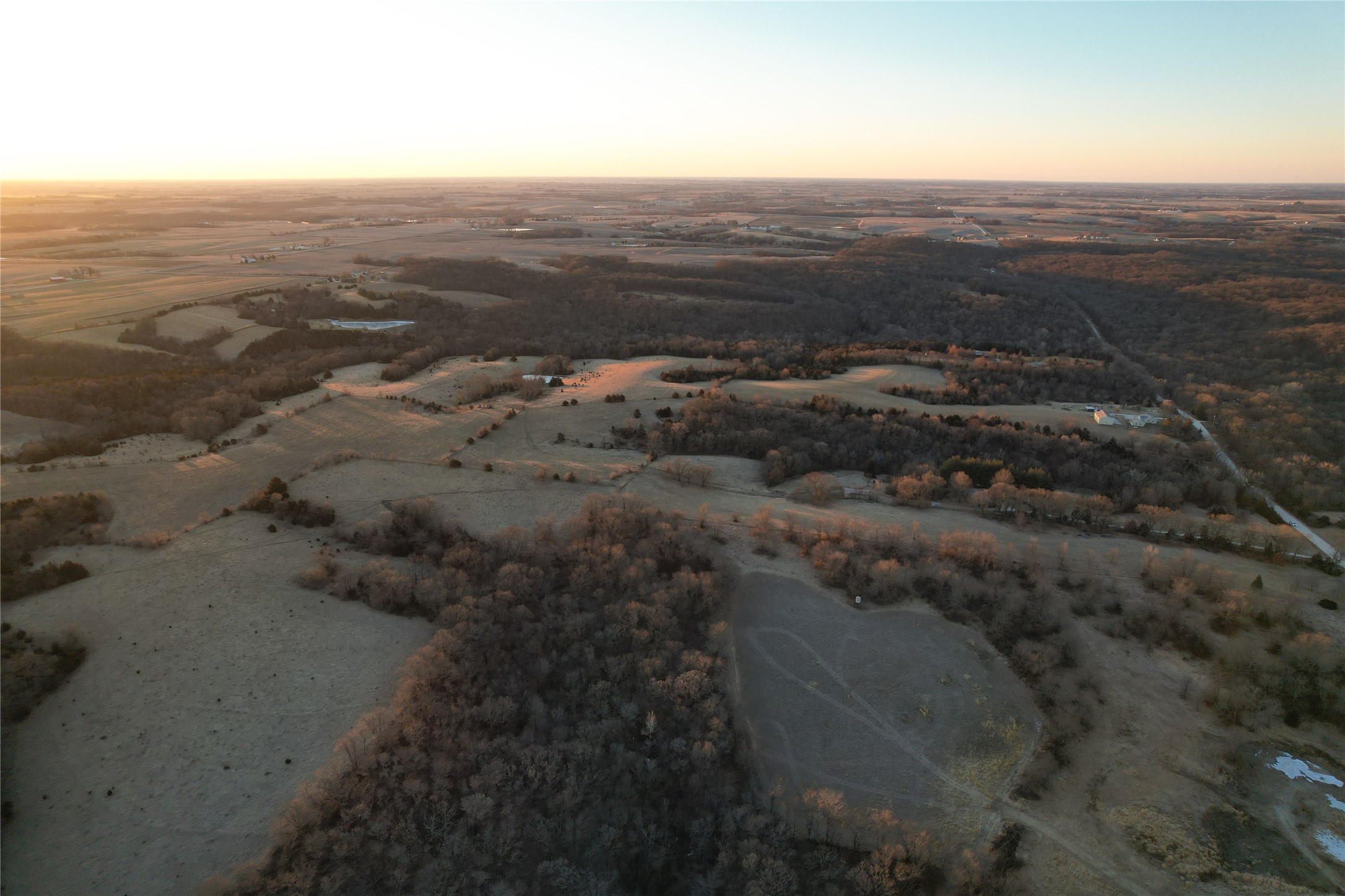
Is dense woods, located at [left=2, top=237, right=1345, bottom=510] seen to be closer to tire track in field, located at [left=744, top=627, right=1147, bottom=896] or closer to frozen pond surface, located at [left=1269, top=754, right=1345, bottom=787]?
frozen pond surface, located at [left=1269, top=754, right=1345, bottom=787]

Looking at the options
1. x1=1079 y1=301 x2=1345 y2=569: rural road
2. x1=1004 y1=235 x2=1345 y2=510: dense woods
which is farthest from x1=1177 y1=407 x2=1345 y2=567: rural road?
x1=1004 y1=235 x2=1345 y2=510: dense woods

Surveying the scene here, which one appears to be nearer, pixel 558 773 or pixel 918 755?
pixel 558 773

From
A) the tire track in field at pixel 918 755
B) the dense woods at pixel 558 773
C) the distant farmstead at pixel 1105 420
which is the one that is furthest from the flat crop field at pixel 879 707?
the distant farmstead at pixel 1105 420

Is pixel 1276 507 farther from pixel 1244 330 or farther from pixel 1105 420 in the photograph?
pixel 1244 330

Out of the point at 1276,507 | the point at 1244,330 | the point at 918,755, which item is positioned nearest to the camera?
the point at 918,755

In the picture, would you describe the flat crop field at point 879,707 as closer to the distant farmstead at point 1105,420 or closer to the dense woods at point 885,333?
the dense woods at point 885,333

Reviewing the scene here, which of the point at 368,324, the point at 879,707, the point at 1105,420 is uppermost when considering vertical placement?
the point at 368,324

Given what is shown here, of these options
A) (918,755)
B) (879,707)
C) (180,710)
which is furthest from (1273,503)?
(180,710)

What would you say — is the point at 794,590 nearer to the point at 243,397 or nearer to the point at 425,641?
the point at 425,641
